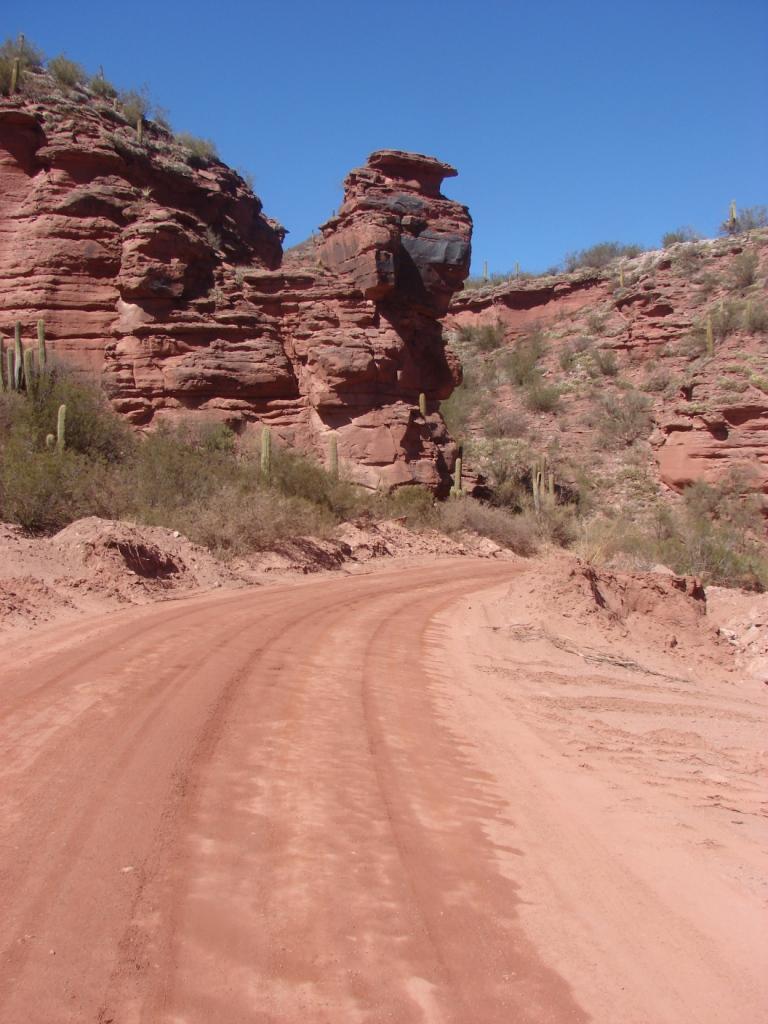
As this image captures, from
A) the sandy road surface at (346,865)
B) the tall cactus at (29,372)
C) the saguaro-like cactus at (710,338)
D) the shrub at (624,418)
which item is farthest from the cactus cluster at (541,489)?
the sandy road surface at (346,865)

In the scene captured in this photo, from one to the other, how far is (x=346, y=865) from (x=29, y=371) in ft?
72.9

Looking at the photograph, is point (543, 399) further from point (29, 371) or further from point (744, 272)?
point (29, 371)

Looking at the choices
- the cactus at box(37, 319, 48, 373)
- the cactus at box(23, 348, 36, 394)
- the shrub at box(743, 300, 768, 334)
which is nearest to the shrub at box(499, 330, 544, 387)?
the shrub at box(743, 300, 768, 334)

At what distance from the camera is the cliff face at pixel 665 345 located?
31.9 metres

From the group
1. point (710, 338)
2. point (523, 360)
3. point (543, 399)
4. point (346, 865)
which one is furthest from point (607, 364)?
point (346, 865)

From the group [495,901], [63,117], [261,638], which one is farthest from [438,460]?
[495,901]

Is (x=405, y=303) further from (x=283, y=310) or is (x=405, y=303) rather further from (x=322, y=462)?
(x=322, y=462)

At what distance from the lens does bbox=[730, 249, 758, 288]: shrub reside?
4353 cm

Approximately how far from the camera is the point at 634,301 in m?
48.1

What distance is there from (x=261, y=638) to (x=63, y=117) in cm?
2667

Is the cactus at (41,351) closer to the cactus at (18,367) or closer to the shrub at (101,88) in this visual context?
the cactus at (18,367)

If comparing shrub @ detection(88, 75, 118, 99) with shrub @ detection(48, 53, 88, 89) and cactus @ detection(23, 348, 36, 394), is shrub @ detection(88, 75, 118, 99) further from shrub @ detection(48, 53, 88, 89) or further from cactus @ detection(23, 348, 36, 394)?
cactus @ detection(23, 348, 36, 394)

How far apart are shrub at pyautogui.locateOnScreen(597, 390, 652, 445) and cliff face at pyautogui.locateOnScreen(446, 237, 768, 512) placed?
487mm

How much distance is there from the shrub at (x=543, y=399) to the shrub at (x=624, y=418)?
3.06m
